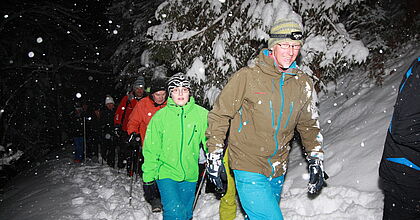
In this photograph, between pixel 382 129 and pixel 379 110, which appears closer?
pixel 382 129

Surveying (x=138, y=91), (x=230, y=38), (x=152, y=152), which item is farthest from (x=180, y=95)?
(x=138, y=91)

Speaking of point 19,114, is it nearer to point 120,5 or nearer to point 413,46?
point 120,5

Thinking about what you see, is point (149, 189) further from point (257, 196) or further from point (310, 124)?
point (310, 124)

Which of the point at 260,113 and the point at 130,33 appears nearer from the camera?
the point at 260,113

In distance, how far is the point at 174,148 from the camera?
3773 mm

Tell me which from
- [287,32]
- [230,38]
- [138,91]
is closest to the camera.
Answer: [287,32]

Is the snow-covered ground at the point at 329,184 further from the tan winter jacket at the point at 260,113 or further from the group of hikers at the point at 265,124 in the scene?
the tan winter jacket at the point at 260,113

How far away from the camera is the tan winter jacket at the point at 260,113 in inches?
→ 110

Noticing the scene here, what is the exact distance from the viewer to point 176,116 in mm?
3816

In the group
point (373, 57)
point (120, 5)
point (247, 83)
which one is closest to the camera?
point (247, 83)

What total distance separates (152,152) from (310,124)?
1942 millimetres

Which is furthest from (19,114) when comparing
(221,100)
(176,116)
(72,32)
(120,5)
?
(221,100)

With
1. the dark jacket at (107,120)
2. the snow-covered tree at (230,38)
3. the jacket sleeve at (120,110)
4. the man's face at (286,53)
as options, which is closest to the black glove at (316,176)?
the man's face at (286,53)

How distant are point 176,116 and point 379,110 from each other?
432cm
